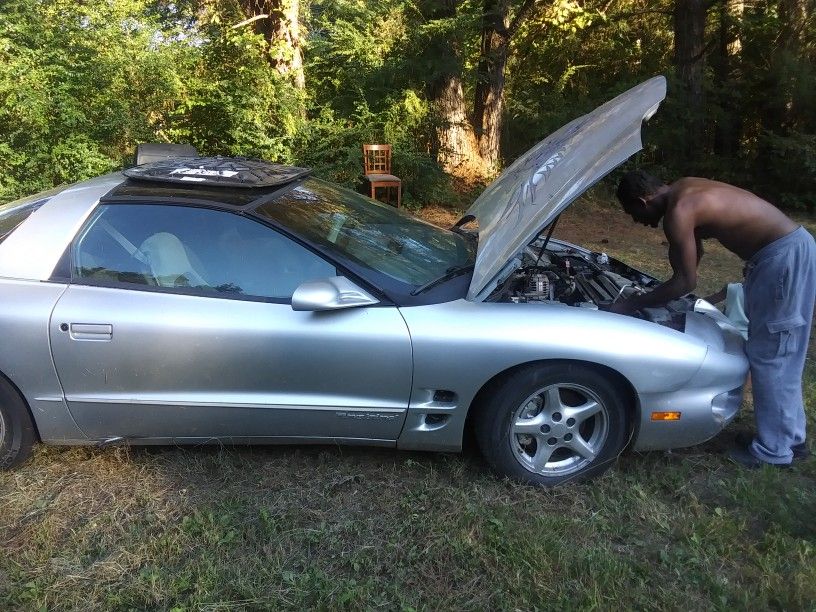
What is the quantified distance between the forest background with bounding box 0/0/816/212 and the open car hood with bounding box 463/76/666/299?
19.6ft

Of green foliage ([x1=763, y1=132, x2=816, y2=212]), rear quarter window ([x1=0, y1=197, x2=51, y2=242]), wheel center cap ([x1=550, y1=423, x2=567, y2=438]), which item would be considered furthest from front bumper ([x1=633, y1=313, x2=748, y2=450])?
green foliage ([x1=763, y1=132, x2=816, y2=212])

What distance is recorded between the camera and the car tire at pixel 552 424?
2867 millimetres

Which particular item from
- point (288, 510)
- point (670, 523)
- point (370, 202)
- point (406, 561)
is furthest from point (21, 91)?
point (670, 523)

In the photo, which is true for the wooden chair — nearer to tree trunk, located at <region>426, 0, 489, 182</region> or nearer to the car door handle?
tree trunk, located at <region>426, 0, 489, 182</region>

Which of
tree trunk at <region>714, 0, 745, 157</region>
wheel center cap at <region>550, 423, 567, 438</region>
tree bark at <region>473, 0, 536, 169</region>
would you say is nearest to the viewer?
wheel center cap at <region>550, 423, 567, 438</region>

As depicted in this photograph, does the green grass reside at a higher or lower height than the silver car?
lower

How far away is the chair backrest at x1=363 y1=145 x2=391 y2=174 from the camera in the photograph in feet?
30.6

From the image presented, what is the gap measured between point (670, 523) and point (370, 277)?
1634 millimetres

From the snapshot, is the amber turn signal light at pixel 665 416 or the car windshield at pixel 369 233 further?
the car windshield at pixel 369 233

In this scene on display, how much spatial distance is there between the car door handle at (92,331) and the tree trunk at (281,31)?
291 inches

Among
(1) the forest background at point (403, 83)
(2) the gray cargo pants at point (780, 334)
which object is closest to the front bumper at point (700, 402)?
(2) the gray cargo pants at point (780, 334)

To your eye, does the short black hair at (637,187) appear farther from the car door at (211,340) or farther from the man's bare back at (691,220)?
the car door at (211,340)

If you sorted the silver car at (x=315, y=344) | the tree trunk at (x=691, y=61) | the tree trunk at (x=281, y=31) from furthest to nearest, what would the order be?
the tree trunk at (x=691, y=61) → the tree trunk at (x=281, y=31) → the silver car at (x=315, y=344)

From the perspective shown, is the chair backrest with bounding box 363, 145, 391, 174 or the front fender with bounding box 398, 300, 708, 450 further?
the chair backrest with bounding box 363, 145, 391, 174
